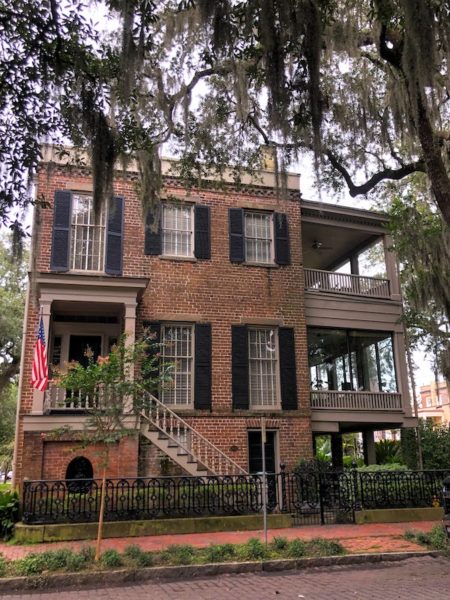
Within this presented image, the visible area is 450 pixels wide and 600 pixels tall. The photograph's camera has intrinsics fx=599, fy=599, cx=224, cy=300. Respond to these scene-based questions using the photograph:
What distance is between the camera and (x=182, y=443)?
48.5 feet

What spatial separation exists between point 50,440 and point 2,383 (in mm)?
15988

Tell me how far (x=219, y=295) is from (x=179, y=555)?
882 cm

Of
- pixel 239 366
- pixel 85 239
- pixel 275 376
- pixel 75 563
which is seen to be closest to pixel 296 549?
pixel 75 563

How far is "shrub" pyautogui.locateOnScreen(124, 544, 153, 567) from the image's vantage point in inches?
339

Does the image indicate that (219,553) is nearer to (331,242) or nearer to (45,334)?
(45,334)

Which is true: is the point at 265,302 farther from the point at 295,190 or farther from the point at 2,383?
the point at 2,383

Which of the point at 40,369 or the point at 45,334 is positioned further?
the point at 45,334

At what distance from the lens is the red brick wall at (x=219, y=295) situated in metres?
15.7

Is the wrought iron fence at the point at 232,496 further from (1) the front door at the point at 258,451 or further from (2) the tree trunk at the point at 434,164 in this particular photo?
(2) the tree trunk at the point at 434,164

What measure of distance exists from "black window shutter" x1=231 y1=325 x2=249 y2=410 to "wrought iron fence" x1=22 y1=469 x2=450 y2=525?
2704mm

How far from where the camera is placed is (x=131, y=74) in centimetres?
892

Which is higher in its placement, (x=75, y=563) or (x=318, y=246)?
(x=318, y=246)

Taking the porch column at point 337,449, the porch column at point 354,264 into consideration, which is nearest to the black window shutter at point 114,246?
the porch column at point 354,264

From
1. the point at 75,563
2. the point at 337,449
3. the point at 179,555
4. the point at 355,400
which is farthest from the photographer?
the point at 337,449
